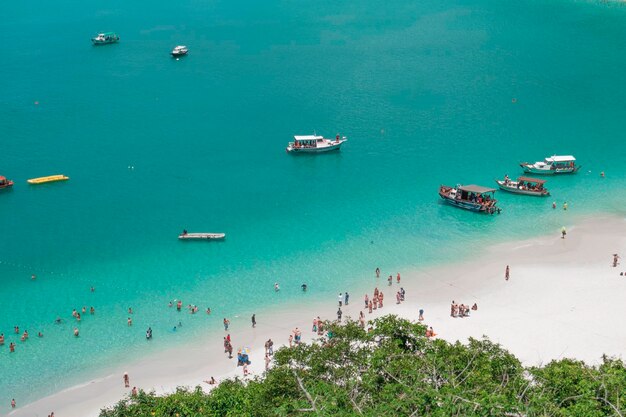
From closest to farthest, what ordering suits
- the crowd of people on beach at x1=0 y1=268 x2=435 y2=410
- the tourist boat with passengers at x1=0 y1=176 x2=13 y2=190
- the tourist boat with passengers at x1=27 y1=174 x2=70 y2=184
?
the crowd of people on beach at x1=0 y1=268 x2=435 y2=410 → the tourist boat with passengers at x1=0 y1=176 x2=13 y2=190 → the tourist boat with passengers at x1=27 y1=174 x2=70 y2=184

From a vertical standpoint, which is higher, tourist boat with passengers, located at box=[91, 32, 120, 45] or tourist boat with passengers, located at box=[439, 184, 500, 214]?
tourist boat with passengers, located at box=[91, 32, 120, 45]

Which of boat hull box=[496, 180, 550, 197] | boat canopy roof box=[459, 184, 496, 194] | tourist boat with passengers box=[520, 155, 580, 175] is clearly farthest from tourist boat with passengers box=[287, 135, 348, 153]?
tourist boat with passengers box=[520, 155, 580, 175]

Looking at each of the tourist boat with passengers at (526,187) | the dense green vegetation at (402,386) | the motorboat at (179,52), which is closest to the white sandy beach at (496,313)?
the tourist boat with passengers at (526,187)

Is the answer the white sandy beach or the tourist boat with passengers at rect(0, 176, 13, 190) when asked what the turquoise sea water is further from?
the white sandy beach

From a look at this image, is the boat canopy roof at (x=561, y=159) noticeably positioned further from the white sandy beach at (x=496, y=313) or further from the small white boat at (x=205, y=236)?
the small white boat at (x=205, y=236)

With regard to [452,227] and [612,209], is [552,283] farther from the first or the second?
[612,209]

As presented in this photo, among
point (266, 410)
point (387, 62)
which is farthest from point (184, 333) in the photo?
point (387, 62)

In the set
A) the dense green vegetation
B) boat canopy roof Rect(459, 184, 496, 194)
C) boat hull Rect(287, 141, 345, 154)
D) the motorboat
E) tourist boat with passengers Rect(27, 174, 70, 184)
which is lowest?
the dense green vegetation

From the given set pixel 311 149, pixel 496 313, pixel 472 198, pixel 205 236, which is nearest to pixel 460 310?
pixel 496 313
